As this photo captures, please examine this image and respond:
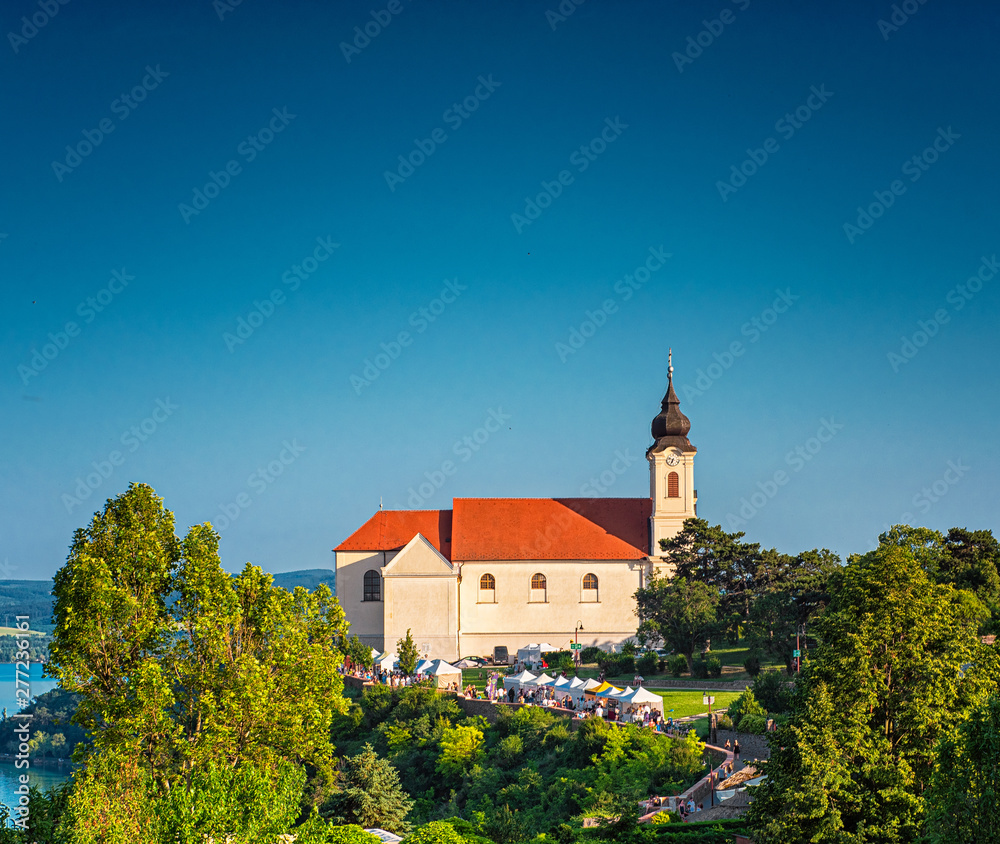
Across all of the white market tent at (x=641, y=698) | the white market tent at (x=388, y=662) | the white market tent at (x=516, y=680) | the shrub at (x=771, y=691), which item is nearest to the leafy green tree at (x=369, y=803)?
the white market tent at (x=641, y=698)

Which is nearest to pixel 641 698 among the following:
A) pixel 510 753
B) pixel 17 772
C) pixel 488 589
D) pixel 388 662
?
pixel 510 753

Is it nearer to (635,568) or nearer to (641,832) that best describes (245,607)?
(641,832)

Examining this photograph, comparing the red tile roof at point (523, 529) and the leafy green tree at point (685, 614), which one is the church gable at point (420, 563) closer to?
the red tile roof at point (523, 529)

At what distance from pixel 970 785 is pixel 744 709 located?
73.6 feet

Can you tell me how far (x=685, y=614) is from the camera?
54562 mm

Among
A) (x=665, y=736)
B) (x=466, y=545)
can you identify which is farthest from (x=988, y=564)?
(x=466, y=545)

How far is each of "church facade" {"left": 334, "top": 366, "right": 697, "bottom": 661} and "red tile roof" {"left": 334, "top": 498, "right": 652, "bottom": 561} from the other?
0.28ft

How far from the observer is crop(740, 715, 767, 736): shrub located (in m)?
37.2

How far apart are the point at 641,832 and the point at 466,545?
41.7 m

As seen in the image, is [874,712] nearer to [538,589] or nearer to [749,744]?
[749,744]

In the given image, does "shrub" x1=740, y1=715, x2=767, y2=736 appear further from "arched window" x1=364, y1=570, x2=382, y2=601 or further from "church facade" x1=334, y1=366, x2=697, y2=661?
"arched window" x1=364, y1=570, x2=382, y2=601

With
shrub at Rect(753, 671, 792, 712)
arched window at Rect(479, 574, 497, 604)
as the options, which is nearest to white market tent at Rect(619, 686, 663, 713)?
shrub at Rect(753, 671, 792, 712)

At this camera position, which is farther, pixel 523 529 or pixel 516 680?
pixel 523 529

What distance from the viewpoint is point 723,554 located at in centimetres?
6191
